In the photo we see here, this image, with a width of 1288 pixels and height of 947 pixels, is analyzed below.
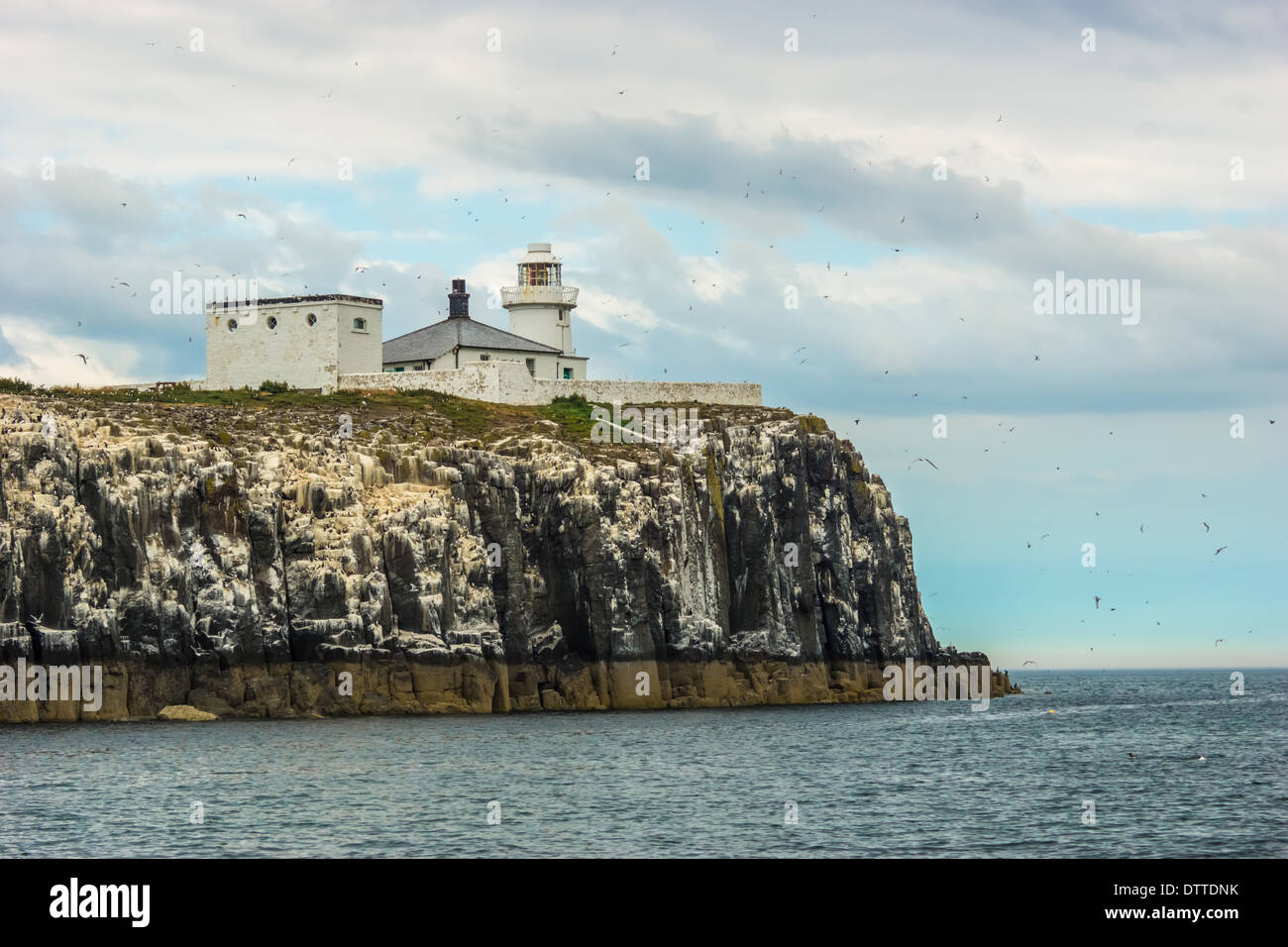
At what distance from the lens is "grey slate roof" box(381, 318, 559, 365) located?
109m

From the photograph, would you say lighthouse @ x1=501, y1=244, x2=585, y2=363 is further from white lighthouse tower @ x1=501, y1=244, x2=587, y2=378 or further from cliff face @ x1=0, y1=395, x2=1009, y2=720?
cliff face @ x1=0, y1=395, x2=1009, y2=720

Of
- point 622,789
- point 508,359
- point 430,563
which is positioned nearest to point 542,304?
point 508,359

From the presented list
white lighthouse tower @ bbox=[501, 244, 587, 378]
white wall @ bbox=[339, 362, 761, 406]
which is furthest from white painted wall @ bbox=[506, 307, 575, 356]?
white wall @ bbox=[339, 362, 761, 406]

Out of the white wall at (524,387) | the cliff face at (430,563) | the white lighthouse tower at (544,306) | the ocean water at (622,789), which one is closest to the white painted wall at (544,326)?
the white lighthouse tower at (544,306)

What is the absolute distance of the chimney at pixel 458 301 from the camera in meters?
117

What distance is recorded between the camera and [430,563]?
77.1m

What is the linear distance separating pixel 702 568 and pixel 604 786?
3766 cm

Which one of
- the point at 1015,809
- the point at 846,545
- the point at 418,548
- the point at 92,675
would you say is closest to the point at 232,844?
A: the point at 1015,809

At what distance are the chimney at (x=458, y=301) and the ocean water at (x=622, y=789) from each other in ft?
157

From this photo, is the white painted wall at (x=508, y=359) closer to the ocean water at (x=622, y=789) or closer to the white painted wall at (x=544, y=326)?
the white painted wall at (x=544, y=326)

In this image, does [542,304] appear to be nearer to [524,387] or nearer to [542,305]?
[542,305]

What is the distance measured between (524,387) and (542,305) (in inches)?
445
